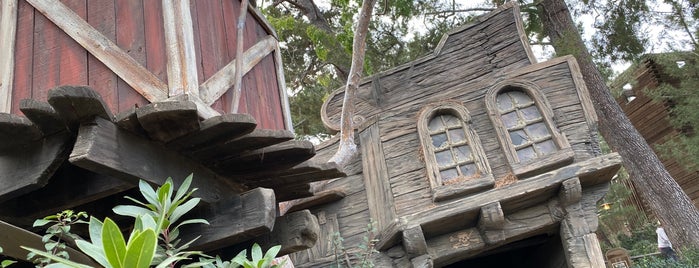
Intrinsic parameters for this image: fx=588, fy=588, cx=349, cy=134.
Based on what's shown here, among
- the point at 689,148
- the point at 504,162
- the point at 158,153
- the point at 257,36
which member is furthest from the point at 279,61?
the point at 689,148

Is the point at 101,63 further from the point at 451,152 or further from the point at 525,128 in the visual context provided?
the point at 525,128

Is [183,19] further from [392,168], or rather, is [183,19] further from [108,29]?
[392,168]

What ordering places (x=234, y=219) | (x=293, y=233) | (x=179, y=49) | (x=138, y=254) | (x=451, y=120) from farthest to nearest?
(x=451, y=120)
(x=293, y=233)
(x=234, y=219)
(x=179, y=49)
(x=138, y=254)

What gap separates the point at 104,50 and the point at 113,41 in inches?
3.1

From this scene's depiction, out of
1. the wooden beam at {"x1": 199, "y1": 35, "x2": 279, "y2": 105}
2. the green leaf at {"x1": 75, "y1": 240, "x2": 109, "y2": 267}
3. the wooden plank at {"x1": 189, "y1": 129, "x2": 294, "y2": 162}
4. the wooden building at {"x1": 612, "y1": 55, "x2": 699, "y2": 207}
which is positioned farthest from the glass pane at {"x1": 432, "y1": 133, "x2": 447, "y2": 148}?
the wooden building at {"x1": 612, "y1": 55, "x2": 699, "y2": 207}

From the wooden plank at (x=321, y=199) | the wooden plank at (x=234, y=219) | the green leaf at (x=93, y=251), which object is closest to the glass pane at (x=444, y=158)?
the wooden plank at (x=321, y=199)

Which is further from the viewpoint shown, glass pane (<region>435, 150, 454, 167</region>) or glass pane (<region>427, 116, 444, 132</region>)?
glass pane (<region>427, 116, 444, 132</region>)

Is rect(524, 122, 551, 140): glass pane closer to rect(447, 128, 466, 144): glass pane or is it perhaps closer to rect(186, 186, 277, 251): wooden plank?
rect(447, 128, 466, 144): glass pane

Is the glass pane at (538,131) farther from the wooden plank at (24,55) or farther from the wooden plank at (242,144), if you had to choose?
the wooden plank at (24,55)

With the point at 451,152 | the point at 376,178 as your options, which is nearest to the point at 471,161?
the point at 451,152

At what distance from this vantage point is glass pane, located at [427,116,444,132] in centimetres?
623

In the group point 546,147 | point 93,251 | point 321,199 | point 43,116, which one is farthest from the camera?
point 321,199

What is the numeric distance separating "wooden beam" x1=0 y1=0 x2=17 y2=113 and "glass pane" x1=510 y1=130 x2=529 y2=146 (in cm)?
432

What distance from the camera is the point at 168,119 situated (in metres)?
2.81
